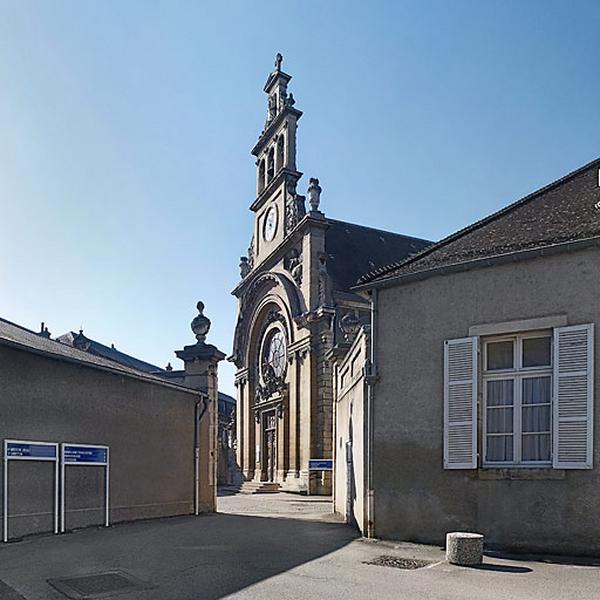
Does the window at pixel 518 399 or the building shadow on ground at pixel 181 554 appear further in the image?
the window at pixel 518 399

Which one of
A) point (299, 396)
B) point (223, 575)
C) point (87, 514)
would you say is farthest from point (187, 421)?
point (299, 396)

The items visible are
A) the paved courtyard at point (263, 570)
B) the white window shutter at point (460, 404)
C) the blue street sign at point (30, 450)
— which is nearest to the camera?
the paved courtyard at point (263, 570)

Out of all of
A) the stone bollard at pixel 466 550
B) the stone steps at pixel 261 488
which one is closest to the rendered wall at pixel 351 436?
the stone bollard at pixel 466 550

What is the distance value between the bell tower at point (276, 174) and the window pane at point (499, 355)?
89.1ft

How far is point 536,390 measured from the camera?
9.62 metres

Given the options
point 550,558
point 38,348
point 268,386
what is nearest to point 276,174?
point 268,386

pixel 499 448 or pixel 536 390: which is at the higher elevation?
pixel 536 390

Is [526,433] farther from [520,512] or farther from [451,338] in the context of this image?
[451,338]

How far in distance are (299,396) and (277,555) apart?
2489 cm

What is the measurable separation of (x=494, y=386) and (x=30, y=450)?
7553mm

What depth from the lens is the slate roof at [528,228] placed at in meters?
9.88

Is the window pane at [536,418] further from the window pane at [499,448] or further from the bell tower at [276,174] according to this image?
the bell tower at [276,174]

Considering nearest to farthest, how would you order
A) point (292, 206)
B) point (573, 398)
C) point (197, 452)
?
point (573, 398)
point (197, 452)
point (292, 206)

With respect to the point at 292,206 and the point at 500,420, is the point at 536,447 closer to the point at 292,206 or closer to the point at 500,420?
the point at 500,420
